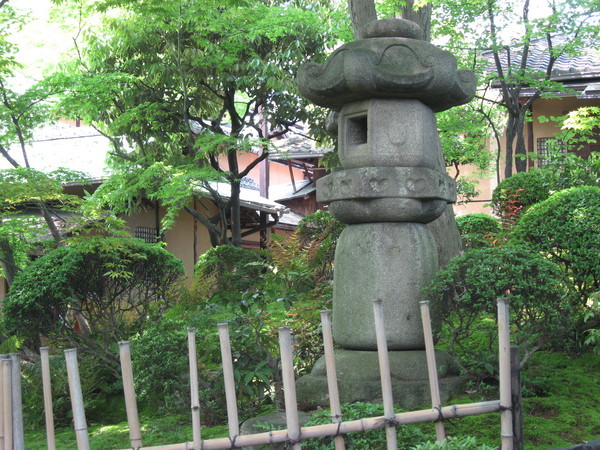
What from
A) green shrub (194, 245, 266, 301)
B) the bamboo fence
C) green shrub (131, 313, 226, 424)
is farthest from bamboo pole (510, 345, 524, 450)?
green shrub (194, 245, 266, 301)

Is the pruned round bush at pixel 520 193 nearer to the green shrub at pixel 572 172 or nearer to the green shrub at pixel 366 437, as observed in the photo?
the green shrub at pixel 572 172

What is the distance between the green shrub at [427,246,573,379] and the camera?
17.0ft

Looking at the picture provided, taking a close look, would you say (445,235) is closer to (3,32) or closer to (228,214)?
(3,32)

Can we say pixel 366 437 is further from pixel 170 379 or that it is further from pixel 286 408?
pixel 170 379

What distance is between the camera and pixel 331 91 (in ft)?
19.4

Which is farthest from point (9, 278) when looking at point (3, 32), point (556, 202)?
point (556, 202)

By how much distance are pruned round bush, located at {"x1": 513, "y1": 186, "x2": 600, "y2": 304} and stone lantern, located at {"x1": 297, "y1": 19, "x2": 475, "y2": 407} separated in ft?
4.71

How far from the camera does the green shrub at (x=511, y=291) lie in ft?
17.0

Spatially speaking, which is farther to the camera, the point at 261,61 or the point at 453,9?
the point at 453,9

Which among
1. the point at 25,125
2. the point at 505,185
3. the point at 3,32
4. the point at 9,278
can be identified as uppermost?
the point at 3,32

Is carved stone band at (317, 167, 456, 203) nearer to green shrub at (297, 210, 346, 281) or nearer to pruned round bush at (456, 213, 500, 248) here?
green shrub at (297, 210, 346, 281)

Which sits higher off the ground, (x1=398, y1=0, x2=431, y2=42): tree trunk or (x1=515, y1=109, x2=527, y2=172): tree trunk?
(x1=398, y1=0, x2=431, y2=42): tree trunk

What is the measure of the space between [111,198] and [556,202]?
8.59m

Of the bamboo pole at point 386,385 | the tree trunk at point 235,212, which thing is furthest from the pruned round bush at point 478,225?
the bamboo pole at point 386,385
